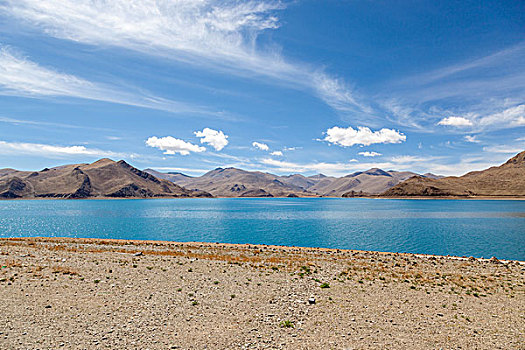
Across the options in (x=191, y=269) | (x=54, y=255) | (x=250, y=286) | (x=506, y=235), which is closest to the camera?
(x=250, y=286)

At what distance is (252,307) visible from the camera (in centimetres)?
1769

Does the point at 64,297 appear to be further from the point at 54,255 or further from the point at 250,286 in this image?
the point at 54,255

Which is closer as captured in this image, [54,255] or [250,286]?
[250,286]

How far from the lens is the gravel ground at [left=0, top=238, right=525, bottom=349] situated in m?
13.5

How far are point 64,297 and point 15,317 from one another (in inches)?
133

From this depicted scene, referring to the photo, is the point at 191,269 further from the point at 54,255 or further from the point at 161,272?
the point at 54,255

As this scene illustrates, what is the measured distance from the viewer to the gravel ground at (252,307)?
13.5 m

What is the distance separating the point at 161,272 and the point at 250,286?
8827mm

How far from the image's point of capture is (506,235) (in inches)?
2623

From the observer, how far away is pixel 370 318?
1623 centimetres

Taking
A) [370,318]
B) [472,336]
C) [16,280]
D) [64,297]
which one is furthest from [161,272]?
[472,336]

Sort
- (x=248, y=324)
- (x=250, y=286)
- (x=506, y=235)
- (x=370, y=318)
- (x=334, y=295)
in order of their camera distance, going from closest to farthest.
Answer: (x=248, y=324) < (x=370, y=318) < (x=334, y=295) < (x=250, y=286) < (x=506, y=235)

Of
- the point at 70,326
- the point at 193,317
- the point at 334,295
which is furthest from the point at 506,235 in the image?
the point at 70,326

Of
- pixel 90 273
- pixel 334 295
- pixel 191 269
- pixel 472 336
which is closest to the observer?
pixel 472 336
